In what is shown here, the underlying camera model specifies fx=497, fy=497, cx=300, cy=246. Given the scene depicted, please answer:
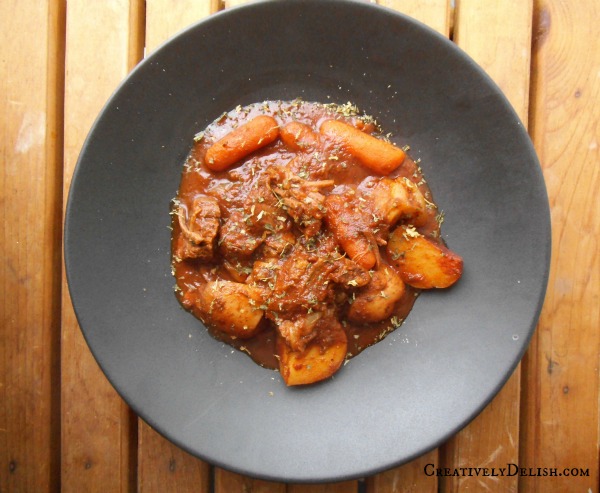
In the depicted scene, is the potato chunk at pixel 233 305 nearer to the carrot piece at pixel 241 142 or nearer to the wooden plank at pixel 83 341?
the carrot piece at pixel 241 142

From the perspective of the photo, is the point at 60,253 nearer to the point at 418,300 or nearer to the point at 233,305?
the point at 233,305

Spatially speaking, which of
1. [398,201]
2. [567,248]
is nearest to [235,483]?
[398,201]

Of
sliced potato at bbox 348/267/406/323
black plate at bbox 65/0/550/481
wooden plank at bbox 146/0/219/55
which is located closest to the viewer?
black plate at bbox 65/0/550/481

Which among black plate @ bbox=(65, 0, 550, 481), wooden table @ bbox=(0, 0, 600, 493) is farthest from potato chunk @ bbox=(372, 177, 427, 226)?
wooden table @ bbox=(0, 0, 600, 493)

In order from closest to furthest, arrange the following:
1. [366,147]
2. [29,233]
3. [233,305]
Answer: [233,305]
[366,147]
[29,233]

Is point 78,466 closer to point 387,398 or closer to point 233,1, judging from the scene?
point 387,398

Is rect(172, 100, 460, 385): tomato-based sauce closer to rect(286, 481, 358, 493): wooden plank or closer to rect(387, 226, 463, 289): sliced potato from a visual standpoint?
rect(387, 226, 463, 289): sliced potato
